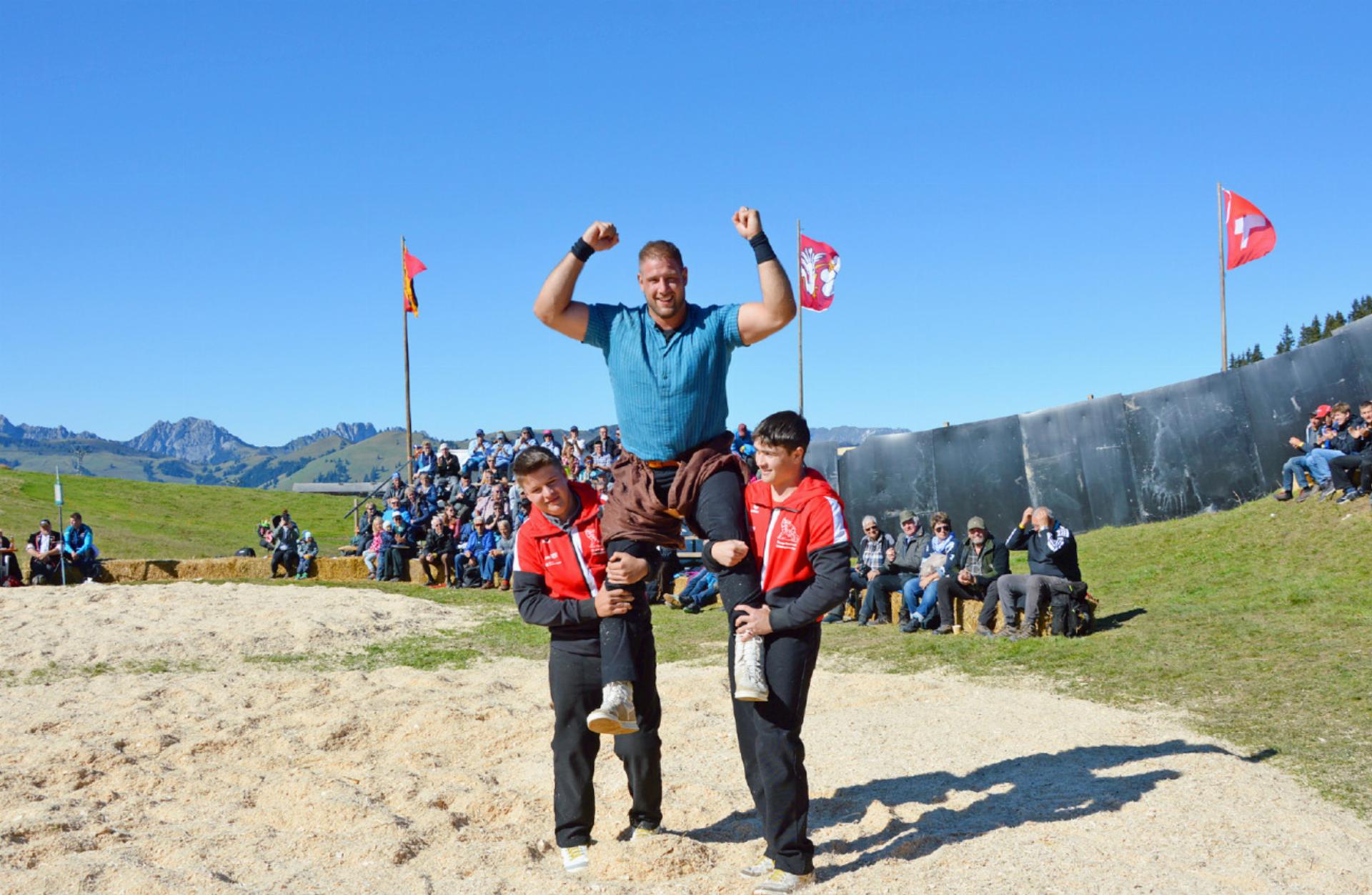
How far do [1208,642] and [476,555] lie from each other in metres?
12.0

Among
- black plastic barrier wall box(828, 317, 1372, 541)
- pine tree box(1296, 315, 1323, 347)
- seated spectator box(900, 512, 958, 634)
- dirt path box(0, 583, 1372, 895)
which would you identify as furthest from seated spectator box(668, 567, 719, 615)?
pine tree box(1296, 315, 1323, 347)

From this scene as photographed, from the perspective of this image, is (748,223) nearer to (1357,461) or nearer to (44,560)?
(1357,461)

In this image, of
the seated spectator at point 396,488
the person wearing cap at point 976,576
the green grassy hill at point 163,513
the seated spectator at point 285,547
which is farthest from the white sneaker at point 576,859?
the green grassy hill at point 163,513

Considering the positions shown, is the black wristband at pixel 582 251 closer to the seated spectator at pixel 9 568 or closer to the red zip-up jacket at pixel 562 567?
the red zip-up jacket at pixel 562 567

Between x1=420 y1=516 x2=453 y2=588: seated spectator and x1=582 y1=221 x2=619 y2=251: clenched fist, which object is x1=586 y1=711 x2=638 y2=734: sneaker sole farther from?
x1=420 y1=516 x2=453 y2=588: seated spectator

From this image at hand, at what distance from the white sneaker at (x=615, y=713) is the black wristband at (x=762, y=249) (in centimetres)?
176

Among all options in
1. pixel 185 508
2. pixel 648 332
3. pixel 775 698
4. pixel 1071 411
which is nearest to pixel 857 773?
pixel 775 698

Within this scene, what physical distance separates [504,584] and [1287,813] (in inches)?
544

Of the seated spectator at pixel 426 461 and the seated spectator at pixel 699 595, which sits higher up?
the seated spectator at pixel 426 461

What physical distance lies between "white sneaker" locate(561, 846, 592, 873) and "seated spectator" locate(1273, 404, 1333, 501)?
38.3 feet

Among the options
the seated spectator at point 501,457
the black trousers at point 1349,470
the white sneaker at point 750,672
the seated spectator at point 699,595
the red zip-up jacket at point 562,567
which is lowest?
the seated spectator at point 699,595

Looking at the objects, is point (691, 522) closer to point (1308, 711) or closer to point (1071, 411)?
point (1308, 711)

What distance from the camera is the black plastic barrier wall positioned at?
1391 centimetres

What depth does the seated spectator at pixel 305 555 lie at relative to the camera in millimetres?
20266
